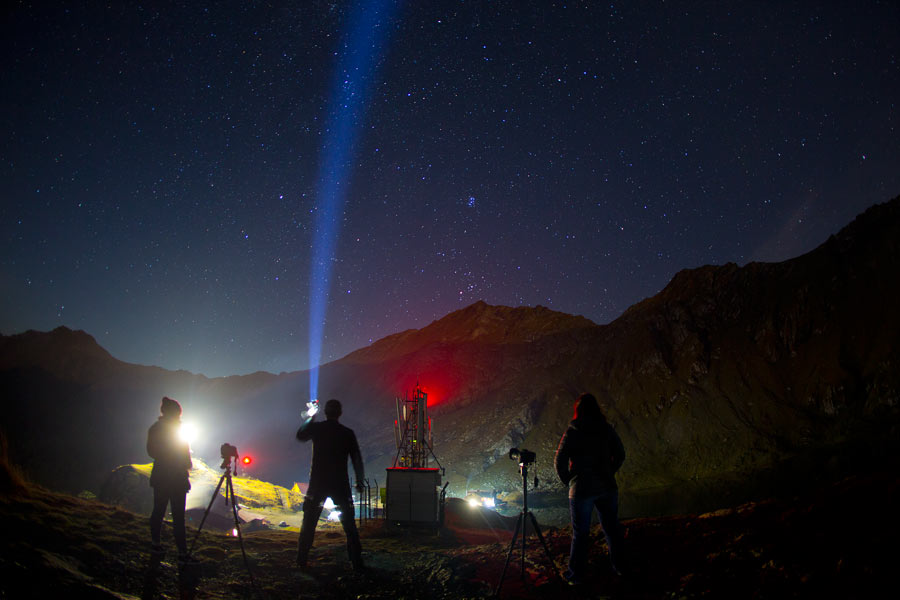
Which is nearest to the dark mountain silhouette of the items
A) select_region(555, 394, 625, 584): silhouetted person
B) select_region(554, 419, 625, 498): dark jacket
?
select_region(555, 394, 625, 584): silhouetted person

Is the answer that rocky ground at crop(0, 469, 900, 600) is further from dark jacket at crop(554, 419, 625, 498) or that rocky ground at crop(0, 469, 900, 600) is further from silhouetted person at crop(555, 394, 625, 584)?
dark jacket at crop(554, 419, 625, 498)

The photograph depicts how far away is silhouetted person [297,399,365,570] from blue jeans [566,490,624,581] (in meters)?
3.22

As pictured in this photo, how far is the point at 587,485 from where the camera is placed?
223 inches

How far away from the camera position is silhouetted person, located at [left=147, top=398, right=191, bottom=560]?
677 cm

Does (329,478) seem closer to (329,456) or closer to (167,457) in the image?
(329,456)

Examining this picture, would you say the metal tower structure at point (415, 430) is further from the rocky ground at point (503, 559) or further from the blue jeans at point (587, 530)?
the blue jeans at point (587, 530)

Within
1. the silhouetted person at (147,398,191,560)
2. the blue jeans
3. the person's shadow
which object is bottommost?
the person's shadow

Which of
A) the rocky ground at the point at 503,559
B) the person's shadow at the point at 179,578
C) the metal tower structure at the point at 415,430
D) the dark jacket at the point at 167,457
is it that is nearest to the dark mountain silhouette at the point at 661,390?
the metal tower structure at the point at 415,430

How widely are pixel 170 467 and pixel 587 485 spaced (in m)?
6.28

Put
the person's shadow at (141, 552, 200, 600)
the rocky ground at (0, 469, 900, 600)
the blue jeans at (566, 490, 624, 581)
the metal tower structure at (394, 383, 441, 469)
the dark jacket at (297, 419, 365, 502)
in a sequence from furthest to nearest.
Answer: the metal tower structure at (394, 383, 441, 469) < the dark jacket at (297, 419, 365, 502) < the blue jeans at (566, 490, 624, 581) < the person's shadow at (141, 552, 200, 600) < the rocky ground at (0, 469, 900, 600)

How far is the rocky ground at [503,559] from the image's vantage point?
12.8ft

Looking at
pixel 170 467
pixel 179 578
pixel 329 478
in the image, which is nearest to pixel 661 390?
pixel 329 478

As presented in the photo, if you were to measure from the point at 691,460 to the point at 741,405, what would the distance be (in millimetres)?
12032

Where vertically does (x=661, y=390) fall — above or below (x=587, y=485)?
above
